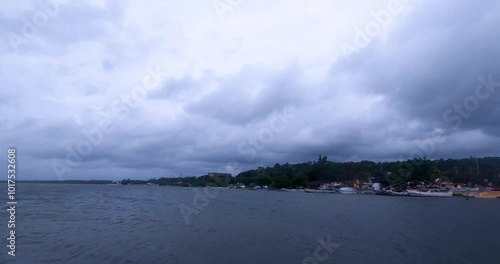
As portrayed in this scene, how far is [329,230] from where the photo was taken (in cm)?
2958

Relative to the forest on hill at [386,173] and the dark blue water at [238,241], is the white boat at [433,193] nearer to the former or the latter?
the forest on hill at [386,173]

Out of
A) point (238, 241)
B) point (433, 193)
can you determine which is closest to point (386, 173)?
point (433, 193)

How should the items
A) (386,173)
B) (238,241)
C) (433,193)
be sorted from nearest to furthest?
(238,241) → (433,193) → (386,173)

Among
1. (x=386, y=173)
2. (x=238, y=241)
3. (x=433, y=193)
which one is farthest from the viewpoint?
(x=386, y=173)

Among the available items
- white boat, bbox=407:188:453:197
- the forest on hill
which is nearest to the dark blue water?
white boat, bbox=407:188:453:197

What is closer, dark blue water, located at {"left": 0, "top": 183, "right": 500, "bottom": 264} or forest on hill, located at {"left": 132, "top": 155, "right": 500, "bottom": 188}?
dark blue water, located at {"left": 0, "top": 183, "right": 500, "bottom": 264}

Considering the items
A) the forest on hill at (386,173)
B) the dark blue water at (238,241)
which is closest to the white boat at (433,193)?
the forest on hill at (386,173)

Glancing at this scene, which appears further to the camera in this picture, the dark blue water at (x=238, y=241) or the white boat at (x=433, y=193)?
the white boat at (x=433, y=193)

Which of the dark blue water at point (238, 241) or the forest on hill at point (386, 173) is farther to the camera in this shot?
the forest on hill at point (386, 173)

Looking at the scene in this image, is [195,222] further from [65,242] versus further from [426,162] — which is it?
[426,162]

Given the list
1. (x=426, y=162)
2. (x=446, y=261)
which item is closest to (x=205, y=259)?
(x=446, y=261)

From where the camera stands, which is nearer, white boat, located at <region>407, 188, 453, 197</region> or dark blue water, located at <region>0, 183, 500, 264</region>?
dark blue water, located at <region>0, 183, 500, 264</region>

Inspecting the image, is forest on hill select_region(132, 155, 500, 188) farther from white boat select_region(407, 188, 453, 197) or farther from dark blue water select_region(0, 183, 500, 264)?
dark blue water select_region(0, 183, 500, 264)

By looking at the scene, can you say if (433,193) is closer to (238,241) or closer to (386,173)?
(386,173)
